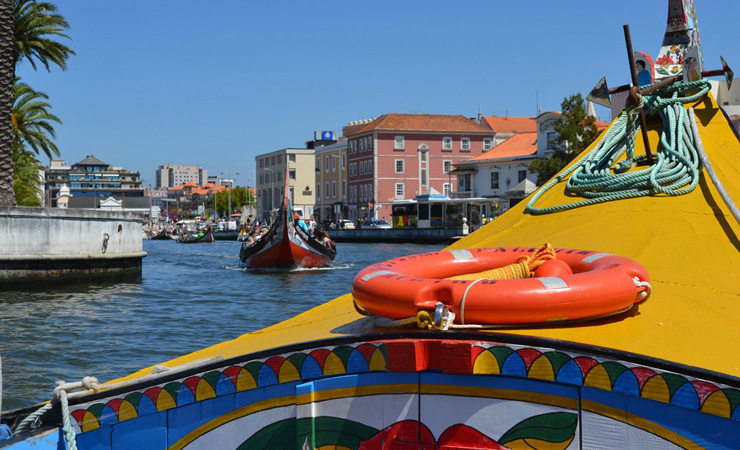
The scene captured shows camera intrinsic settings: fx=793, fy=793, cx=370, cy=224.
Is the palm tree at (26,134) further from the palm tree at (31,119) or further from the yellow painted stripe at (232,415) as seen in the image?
the yellow painted stripe at (232,415)

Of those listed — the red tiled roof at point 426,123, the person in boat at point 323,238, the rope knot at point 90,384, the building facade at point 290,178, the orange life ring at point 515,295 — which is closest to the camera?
the orange life ring at point 515,295

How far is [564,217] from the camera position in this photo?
6262 millimetres

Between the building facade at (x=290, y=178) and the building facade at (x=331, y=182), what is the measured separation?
284 cm

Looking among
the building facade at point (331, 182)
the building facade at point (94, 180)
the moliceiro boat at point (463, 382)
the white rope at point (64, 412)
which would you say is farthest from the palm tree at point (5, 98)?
the building facade at point (94, 180)

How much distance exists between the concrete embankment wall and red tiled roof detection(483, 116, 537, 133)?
58872 mm

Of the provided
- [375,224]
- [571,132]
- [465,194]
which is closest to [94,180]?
[375,224]

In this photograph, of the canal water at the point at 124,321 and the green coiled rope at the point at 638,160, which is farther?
the canal water at the point at 124,321

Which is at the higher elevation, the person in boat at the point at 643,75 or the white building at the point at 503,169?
the white building at the point at 503,169

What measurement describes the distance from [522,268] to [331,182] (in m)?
83.2

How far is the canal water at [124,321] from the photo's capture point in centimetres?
940

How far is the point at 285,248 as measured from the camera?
30.8 meters

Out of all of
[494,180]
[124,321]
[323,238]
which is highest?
[494,180]

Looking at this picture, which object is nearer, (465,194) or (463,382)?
(463,382)

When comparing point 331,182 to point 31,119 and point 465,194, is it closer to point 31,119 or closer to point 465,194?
point 465,194
